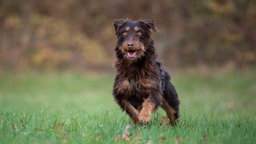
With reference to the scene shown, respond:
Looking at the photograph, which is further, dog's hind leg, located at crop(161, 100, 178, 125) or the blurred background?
the blurred background

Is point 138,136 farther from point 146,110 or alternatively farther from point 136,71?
point 136,71

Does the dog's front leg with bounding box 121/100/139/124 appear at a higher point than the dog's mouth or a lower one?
lower

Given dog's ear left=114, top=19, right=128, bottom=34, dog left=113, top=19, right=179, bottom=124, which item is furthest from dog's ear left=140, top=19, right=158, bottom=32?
dog's ear left=114, top=19, right=128, bottom=34

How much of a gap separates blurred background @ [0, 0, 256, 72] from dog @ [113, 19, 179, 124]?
16.5 meters

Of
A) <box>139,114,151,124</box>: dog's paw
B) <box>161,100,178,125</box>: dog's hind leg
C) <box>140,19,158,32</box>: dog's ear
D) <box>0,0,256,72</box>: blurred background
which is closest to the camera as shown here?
<box>139,114,151,124</box>: dog's paw

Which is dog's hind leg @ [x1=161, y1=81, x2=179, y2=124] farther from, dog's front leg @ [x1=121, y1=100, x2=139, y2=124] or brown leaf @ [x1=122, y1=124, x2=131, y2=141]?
brown leaf @ [x1=122, y1=124, x2=131, y2=141]

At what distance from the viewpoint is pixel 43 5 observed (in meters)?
26.0

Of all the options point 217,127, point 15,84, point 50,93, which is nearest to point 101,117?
point 217,127

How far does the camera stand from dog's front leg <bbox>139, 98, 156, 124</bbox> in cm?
768

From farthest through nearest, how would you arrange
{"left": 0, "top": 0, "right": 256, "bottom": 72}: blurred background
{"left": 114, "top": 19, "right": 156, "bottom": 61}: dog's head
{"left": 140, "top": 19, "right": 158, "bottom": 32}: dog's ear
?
{"left": 0, "top": 0, "right": 256, "bottom": 72}: blurred background, {"left": 140, "top": 19, "right": 158, "bottom": 32}: dog's ear, {"left": 114, "top": 19, "right": 156, "bottom": 61}: dog's head

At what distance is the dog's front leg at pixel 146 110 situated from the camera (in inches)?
302

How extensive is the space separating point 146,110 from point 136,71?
0.66 meters

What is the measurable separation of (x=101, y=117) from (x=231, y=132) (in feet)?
6.25

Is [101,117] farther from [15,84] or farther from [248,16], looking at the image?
[248,16]
